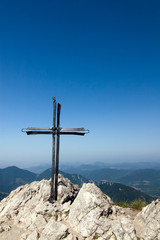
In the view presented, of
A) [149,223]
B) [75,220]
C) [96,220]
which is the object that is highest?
[149,223]

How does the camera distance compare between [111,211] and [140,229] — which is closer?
[140,229]

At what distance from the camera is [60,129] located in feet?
46.6

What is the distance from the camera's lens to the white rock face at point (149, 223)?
979 cm

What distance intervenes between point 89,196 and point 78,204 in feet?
3.61

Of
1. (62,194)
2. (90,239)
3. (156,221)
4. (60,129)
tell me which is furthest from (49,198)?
(156,221)

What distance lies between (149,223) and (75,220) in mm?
5261

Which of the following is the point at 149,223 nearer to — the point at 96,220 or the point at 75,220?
the point at 96,220

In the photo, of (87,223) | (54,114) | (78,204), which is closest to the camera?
(87,223)

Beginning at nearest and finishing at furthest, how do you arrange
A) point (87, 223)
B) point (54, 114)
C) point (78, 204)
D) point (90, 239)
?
point (90, 239)
point (87, 223)
point (78, 204)
point (54, 114)

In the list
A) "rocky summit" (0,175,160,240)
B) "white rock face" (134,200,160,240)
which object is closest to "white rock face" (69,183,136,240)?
Answer: "rocky summit" (0,175,160,240)

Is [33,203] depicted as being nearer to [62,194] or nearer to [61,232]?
[62,194]

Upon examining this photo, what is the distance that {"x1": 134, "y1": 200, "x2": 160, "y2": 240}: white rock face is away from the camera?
32.1 feet

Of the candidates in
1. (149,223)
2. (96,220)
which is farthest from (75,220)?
(149,223)

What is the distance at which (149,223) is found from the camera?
10.5 meters
